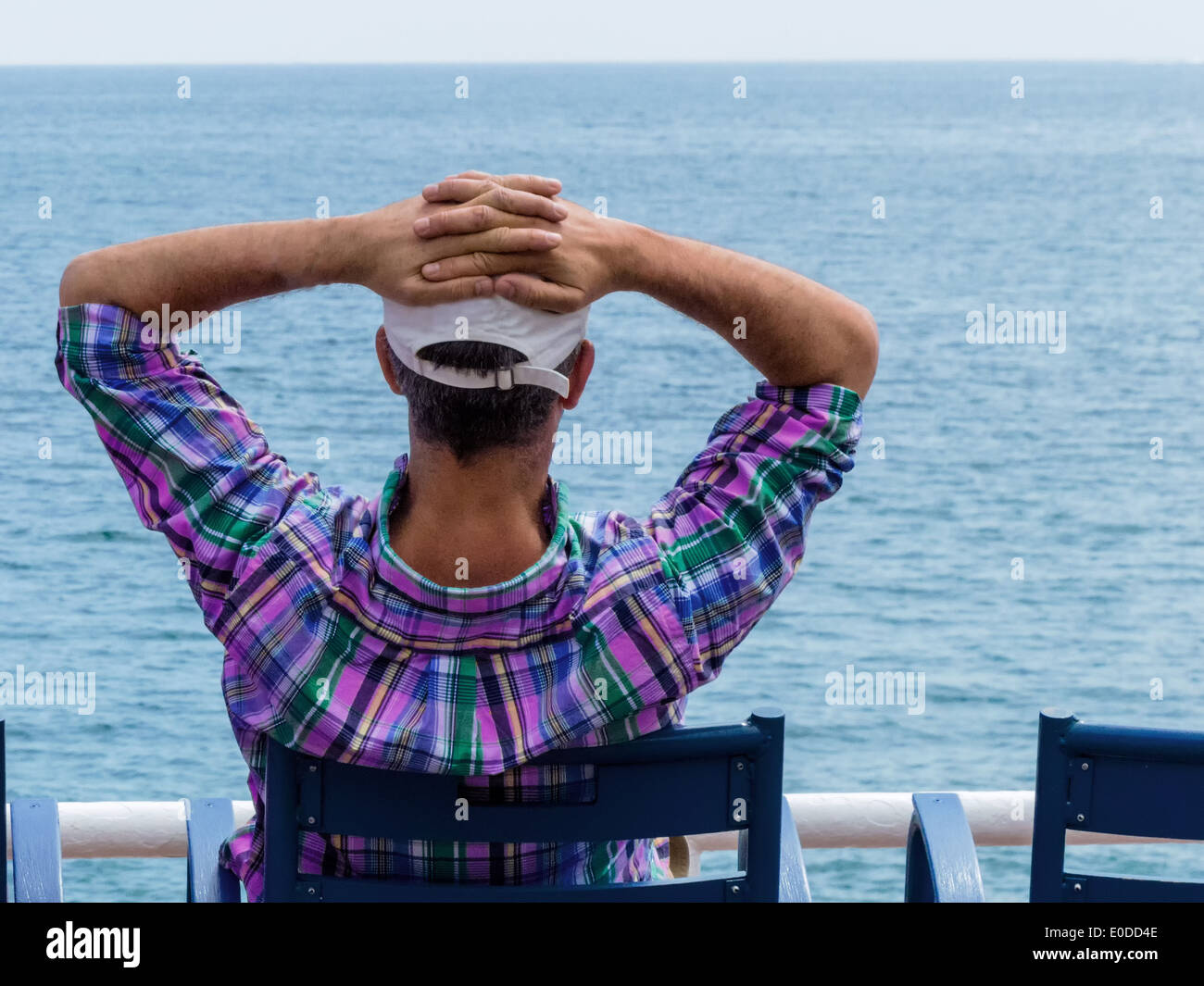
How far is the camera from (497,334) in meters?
1.56

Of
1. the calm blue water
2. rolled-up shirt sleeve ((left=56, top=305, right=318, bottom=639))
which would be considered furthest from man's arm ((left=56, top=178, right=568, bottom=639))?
the calm blue water

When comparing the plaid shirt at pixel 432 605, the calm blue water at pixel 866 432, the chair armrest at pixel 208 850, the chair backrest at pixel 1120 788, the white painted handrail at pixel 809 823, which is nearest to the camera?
the chair backrest at pixel 1120 788

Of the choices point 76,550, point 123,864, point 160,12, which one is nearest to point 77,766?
point 123,864

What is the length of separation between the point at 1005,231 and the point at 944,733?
97.8 ft

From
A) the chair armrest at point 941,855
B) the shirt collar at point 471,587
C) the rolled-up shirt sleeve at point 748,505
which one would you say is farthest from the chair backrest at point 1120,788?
the shirt collar at point 471,587

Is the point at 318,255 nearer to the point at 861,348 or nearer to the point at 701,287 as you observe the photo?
the point at 701,287

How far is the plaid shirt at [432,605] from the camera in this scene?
152cm

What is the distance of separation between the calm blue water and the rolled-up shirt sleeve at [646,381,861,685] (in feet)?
22.8

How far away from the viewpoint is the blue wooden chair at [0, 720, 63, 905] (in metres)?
1.69

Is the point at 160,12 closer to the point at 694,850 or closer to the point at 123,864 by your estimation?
the point at 123,864

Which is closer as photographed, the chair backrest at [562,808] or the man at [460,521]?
the chair backrest at [562,808]

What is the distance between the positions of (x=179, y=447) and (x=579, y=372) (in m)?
0.39

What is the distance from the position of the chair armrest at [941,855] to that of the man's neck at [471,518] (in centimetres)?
51

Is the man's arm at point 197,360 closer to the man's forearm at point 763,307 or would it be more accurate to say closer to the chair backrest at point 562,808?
the man's forearm at point 763,307
